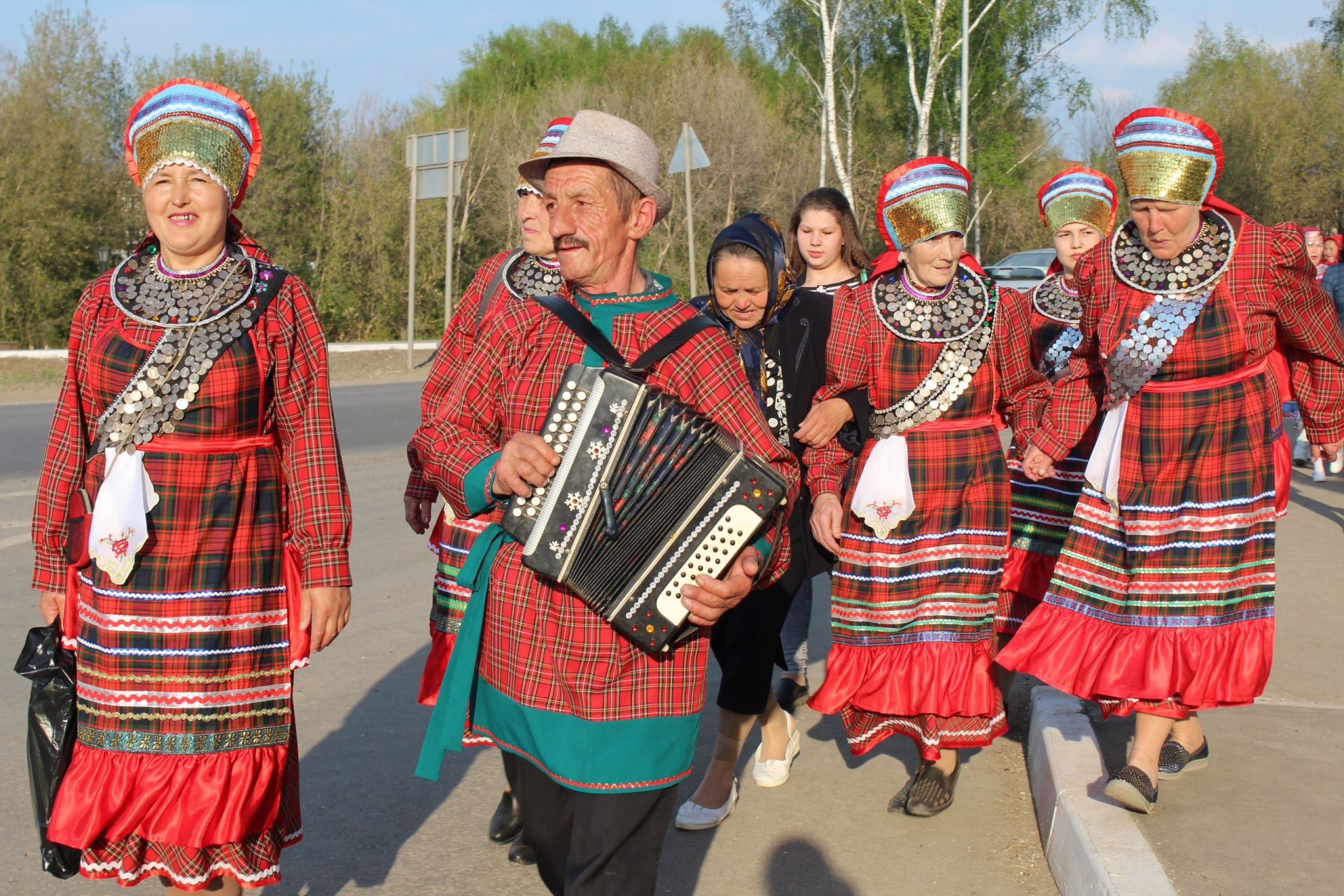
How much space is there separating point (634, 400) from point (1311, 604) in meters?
6.34

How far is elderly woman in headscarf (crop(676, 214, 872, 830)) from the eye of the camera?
482cm

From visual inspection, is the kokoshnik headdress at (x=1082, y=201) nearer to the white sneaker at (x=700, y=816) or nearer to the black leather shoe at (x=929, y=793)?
the black leather shoe at (x=929, y=793)

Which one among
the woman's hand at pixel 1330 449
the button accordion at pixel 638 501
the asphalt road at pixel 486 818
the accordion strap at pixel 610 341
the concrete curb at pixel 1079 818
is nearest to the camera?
the button accordion at pixel 638 501

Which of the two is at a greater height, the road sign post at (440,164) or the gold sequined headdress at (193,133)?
the road sign post at (440,164)

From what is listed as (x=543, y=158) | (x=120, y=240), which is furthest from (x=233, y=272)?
(x=120, y=240)

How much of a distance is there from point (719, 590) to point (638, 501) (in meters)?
0.26

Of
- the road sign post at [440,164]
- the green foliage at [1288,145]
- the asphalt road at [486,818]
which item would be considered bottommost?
the asphalt road at [486,818]

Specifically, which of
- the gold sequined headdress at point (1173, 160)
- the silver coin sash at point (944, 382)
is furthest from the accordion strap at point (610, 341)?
the gold sequined headdress at point (1173, 160)

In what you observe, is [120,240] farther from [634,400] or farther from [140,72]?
[634,400]

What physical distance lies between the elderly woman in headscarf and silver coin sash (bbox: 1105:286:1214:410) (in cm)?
93

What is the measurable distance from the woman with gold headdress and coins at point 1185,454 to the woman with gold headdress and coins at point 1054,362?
1.00 meters

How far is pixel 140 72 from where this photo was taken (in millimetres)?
32875

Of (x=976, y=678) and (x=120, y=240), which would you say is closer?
(x=976, y=678)

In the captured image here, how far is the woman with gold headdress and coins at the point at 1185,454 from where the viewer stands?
15.2ft
